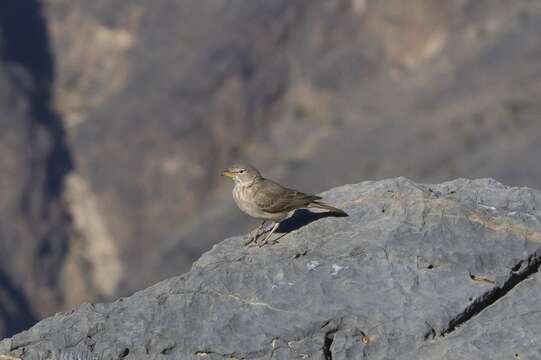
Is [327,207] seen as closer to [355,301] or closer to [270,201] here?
[270,201]

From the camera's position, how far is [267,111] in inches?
2446

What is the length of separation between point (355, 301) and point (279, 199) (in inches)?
114

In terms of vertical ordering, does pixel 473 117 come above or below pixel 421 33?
below

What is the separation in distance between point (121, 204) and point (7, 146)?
→ 26.5 feet

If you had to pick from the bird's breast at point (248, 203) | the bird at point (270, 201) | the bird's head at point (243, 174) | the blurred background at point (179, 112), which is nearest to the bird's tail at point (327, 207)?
the bird at point (270, 201)

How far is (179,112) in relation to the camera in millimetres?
60281

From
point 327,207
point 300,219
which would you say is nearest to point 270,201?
point 300,219

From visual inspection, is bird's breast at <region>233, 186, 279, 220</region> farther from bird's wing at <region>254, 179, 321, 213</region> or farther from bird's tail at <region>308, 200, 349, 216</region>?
bird's tail at <region>308, 200, 349, 216</region>

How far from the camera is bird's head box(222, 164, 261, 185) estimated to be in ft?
48.7

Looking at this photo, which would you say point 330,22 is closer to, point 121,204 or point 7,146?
point 121,204

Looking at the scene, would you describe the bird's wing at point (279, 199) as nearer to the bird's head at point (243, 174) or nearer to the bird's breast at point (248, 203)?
the bird's breast at point (248, 203)

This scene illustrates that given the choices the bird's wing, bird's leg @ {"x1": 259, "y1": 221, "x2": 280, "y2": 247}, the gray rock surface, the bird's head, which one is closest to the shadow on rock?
bird's leg @ {"x1": 259, "y1": 221, "x2": 280, "y2": 247}

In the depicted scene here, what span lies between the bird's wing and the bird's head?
1.47 ft

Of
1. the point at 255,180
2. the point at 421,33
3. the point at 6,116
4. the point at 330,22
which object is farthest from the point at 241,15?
the point at 255,180
